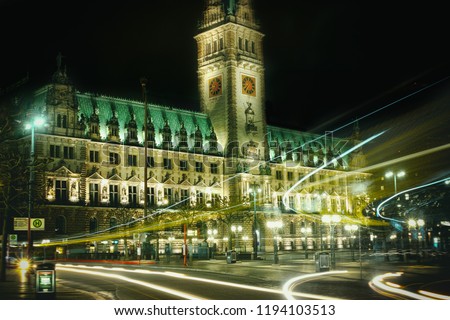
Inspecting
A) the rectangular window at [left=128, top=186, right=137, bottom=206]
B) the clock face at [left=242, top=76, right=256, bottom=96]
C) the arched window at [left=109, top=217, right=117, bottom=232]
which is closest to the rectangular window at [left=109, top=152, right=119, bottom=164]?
the rectangular window at [left=128, top=186, right=137, bottom=206]

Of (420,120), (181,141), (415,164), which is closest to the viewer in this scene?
(420,120)

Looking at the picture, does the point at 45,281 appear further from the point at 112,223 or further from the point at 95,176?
the point at 95,176

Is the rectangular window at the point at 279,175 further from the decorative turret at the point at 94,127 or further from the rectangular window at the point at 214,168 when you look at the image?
the decorative turret at the point at 94,127

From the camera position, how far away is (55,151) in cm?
8675

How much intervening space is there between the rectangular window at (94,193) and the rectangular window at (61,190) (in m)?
4.71

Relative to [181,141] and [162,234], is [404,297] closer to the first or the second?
[162,234]

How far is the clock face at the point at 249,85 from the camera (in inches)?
4343

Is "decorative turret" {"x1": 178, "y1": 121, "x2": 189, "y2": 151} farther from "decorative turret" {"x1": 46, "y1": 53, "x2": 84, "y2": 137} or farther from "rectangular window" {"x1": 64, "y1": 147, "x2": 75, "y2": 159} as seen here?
"rectangular window" {"x1": 64, "y1": 147, "x2": 75, "y2": 159}

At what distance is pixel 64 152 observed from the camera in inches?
3472

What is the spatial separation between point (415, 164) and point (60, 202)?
2820 inches

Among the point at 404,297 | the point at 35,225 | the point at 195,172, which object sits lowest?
the point at 404,297

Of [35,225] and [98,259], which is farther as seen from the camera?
[98,259]

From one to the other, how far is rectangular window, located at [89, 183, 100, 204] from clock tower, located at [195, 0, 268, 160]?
1070 inches
